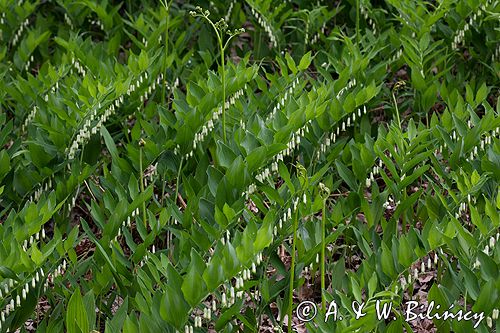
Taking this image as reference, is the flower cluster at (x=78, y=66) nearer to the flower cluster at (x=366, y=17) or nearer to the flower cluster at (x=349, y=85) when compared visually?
the flower cluster at (x=349, y=85)

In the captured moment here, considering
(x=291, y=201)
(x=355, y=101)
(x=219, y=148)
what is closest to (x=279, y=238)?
(x=291, y=201)

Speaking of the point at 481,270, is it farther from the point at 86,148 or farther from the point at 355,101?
the point at 86,148

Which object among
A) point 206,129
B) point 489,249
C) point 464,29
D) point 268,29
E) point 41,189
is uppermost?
point 268,29

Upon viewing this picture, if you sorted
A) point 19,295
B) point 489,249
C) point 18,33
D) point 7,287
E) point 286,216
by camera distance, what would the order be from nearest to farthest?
1. point 7,287
2. point 19,295
3. point 489,249
4. point 286,216
5. point 18,33

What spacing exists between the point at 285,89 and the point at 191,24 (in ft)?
6.98

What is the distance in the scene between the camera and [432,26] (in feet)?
21.0

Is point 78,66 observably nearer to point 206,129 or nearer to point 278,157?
point 206,129

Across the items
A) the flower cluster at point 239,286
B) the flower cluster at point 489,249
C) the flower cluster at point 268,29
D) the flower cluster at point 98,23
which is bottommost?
the flower cluster at point 489,249

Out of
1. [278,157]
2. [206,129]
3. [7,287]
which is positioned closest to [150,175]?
[206,129]

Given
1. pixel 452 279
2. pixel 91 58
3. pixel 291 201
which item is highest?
pixel 91 58

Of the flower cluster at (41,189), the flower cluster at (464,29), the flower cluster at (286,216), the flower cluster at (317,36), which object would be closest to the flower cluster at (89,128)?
the flower cluster at (41,189)

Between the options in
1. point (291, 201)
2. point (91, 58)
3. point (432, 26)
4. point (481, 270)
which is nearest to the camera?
point (481, 270)

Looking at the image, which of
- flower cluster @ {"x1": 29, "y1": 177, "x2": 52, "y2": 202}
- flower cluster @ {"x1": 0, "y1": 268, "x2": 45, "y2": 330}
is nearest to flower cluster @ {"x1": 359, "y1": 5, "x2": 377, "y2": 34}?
flower cluster @ {"x1": 29, "y1": 177, "x2": 52, "y2": 202}

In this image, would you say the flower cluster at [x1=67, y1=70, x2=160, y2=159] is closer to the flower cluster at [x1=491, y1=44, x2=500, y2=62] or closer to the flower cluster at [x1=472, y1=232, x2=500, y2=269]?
the flower cluster at [x1=472, y1=232, x2=500, y2=269]
